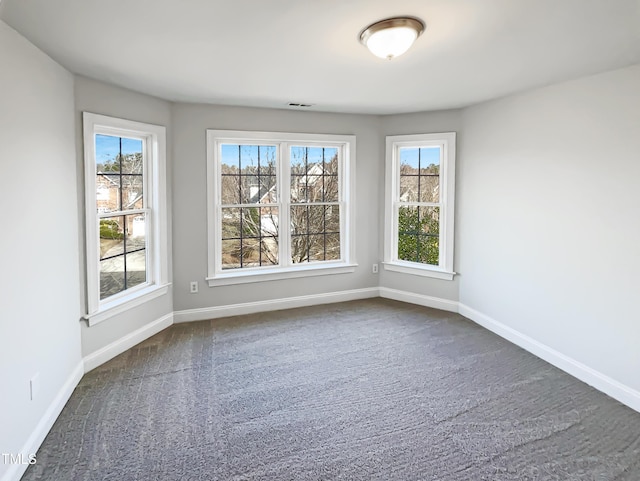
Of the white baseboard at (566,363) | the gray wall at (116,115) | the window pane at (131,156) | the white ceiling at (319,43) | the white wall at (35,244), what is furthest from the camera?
the window pane at (131,156)

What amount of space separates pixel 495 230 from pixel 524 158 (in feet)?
2.59

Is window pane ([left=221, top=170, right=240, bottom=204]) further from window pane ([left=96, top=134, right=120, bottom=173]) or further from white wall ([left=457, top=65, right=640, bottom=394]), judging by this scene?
white wall ([left=457, top=65, right=640, bottom=394])

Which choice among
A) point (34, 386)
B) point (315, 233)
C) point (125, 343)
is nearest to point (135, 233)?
point (125, 343)

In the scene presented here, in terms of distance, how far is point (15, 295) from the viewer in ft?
7.21

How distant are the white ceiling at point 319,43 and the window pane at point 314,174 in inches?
51.7

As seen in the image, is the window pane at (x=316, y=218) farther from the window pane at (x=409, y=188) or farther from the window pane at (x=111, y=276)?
the window pane at (x=111, y=276)

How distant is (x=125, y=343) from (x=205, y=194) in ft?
5.66

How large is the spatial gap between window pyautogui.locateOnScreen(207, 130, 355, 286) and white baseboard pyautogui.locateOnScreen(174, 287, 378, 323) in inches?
12.2

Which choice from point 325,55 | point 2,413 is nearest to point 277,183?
point 325,55

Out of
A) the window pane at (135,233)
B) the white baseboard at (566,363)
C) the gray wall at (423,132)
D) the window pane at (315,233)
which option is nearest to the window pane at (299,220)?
the window pane at (315,233)

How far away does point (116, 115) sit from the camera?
3.54 metres

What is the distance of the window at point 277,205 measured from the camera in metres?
4.66

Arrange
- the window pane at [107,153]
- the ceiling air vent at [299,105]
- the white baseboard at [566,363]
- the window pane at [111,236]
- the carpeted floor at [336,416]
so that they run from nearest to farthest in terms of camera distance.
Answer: the carpeted floor at [336,416]
the white baseboard at [566,363]
the window pane at [107,153]
the window pane at [111,236]
the ceiling air vent at [299,105]

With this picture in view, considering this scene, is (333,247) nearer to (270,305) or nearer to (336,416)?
(270,305)
